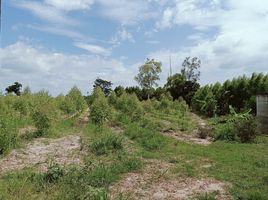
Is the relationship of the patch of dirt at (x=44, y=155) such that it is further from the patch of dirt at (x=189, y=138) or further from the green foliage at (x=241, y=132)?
the green foliage at (x=241, y=132)

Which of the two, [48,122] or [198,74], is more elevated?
[198,74]

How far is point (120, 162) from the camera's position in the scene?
7996 millimetres

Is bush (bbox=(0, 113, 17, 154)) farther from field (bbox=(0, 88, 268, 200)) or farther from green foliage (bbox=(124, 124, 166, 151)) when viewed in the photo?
green foliage (bbox=(124, 124, 166, 151))

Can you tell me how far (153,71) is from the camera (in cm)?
3397

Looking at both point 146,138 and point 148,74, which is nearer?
point 146,138

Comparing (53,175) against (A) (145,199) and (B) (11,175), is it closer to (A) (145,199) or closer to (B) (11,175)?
(B) (11,175)

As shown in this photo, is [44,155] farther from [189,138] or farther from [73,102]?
[73,102]

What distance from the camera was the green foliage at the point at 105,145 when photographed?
8.96m

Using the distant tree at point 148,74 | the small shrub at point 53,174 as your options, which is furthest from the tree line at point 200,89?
the small shrub at point 53,174

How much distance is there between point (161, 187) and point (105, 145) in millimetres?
2745

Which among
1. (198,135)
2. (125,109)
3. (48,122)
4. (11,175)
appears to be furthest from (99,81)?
(11,175)

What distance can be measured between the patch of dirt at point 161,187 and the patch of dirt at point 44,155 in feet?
4.62

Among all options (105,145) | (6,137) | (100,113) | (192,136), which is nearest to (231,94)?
(192,136)

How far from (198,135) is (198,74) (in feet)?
79.1
